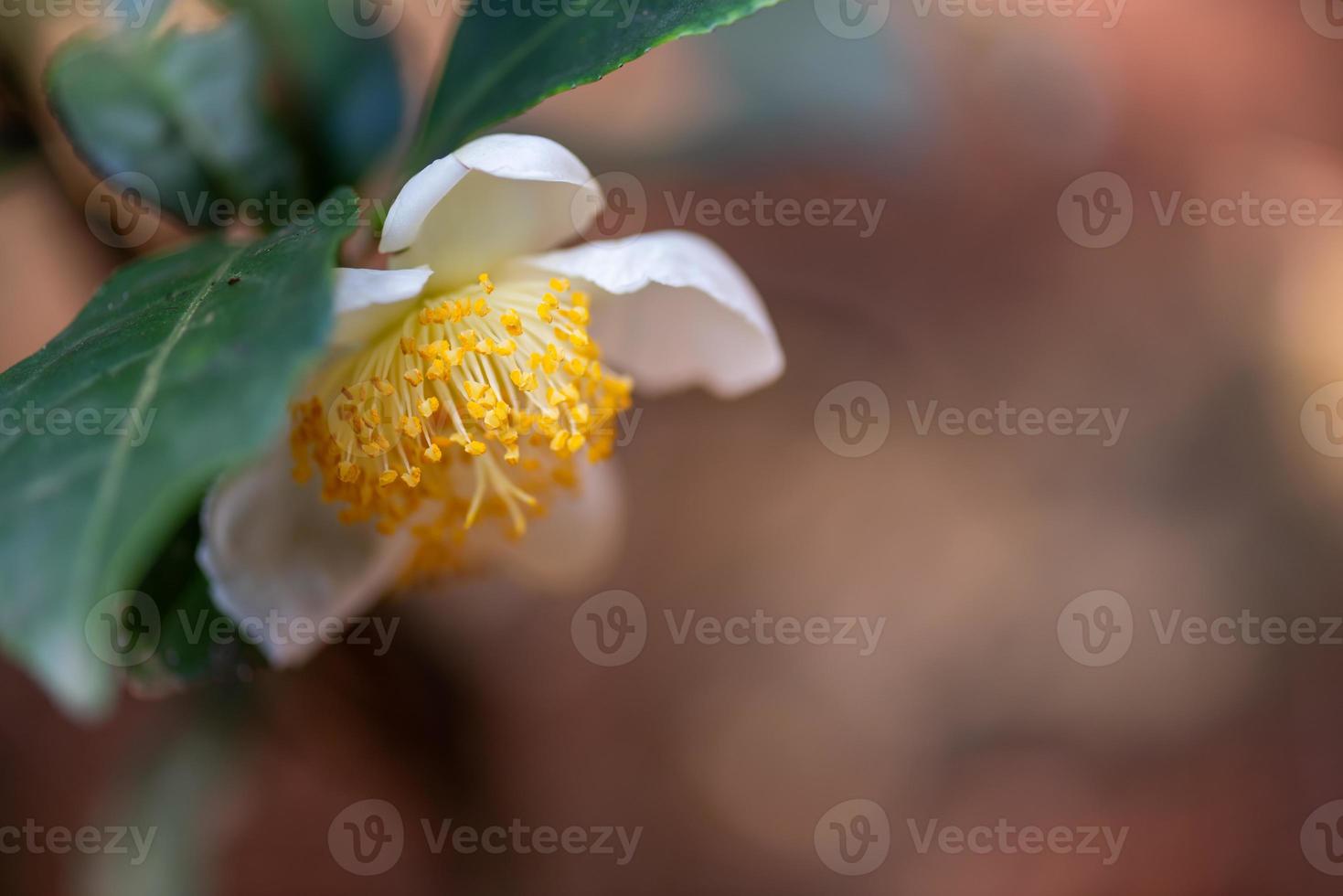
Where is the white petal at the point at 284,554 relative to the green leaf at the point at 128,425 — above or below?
below

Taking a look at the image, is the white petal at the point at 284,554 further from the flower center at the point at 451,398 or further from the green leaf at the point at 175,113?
the green leaf at the point at 175,113

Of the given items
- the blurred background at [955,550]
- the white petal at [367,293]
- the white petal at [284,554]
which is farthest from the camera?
the blurred background at [955,550]

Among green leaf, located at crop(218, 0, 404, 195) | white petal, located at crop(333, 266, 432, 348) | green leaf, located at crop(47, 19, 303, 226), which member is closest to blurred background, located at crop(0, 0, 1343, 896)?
green leaf, located at crop(218, 0, 404, 195)

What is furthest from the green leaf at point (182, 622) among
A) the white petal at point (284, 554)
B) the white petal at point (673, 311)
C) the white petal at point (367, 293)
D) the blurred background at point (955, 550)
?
the blurred background at point (955, 550)

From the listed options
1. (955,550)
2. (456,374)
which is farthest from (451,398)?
(955,550)

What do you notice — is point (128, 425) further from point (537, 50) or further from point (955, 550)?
point (955, 550)

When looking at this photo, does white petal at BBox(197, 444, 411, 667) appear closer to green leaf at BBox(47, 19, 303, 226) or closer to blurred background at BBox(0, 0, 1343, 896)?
green leaf at BBox(47, 19, 303, 226)

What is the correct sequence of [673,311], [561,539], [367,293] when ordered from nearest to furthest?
[367,293]
[673,311]
[561,539]

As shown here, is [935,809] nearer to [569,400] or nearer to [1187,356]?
[1187,356]

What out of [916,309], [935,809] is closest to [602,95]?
[916,309]
